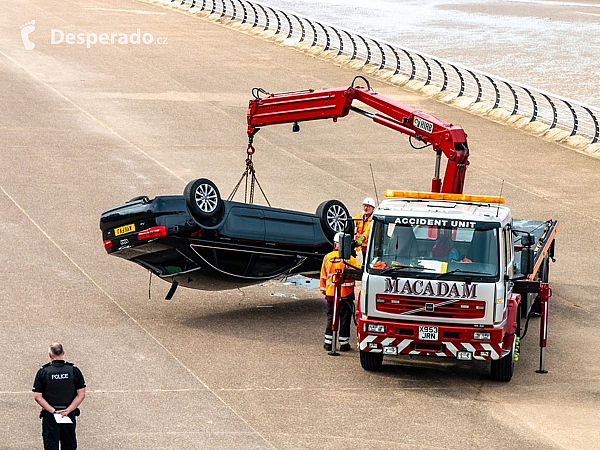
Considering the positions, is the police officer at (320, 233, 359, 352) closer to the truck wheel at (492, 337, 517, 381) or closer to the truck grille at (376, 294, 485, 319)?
the truck grille at (376, 294, 485, 319)

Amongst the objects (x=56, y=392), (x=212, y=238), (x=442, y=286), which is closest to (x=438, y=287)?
(x=442, y=286)

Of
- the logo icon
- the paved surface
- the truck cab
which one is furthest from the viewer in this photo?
the logo icon

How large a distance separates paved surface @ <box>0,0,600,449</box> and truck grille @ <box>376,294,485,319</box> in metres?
1.03

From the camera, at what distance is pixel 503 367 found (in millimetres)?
15648

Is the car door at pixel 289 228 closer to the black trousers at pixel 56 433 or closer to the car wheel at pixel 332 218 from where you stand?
the car wheel at pixel 332 218

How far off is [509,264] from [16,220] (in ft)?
39.8

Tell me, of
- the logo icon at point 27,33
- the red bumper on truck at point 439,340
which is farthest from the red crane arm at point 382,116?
the logo icon at point 27,33

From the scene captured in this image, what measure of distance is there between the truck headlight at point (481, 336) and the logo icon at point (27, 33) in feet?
117

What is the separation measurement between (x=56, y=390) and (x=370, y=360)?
5586 millimetres

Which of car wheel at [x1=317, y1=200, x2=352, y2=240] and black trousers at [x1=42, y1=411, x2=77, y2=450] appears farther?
car wheel at [x1=317, y1=200, x2=352, y2=240]

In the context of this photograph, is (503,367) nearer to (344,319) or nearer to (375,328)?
(375,328)

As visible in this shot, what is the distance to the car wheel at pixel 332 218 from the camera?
19188mm

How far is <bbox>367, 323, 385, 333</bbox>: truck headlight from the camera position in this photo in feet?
50.5

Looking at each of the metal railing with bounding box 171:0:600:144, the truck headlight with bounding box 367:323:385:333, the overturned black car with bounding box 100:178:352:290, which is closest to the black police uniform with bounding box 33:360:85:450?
the truck headlight with bounding box 367:323:385:333
